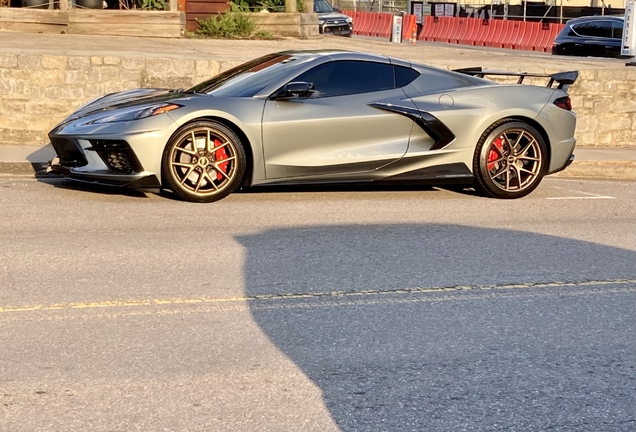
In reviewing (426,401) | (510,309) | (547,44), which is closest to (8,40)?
(510,309)

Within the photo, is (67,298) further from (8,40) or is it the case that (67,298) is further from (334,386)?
(8,40)

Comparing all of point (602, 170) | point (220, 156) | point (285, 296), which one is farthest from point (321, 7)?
point (285, 296)

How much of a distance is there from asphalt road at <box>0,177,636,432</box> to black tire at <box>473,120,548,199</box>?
Result: 0.73m

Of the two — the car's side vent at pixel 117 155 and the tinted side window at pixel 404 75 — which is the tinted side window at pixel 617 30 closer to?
the tinted side window at pixel 404 75

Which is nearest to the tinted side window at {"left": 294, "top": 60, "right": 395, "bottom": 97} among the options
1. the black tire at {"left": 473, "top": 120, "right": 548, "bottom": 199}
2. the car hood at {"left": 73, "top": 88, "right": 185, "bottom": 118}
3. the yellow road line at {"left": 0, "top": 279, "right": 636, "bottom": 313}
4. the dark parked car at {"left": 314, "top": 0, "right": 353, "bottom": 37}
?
the black tire at {"left": 473, "top": 120, "right": 548, "bottom": 199}

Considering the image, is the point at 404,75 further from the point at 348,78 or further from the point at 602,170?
the point at 602,170

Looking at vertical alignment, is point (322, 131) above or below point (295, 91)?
below

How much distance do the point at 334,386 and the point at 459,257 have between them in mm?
2889

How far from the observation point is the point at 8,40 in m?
17.1

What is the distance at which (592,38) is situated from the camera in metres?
29.4

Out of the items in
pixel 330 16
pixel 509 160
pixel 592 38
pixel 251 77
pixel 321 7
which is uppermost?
pixel 321 7

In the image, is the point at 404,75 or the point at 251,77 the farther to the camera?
the point at 404,75

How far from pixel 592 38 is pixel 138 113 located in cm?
2280

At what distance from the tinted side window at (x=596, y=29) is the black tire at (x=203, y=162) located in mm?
22432
